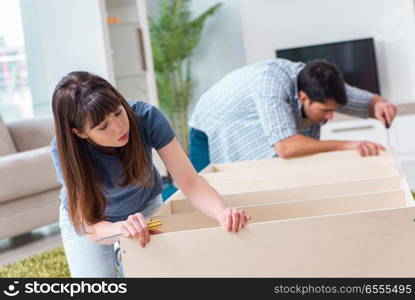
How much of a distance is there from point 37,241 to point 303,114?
1.97 meters

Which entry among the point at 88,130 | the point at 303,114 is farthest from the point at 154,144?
the point at 303,114

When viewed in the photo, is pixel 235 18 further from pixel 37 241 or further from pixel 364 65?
pixel 37 241

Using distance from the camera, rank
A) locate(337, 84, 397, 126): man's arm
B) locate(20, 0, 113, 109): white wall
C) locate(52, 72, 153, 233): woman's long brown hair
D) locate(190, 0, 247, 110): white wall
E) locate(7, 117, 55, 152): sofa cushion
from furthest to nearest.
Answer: locate(190, 0, 247, 110): white wall < locate(20, 0, 113, 109): white wall < locate(7, 117, 55, 152): sofa cushion < locate(337, 84, 397, 126): man's arm < locate(52, 72, 153, 233): woman's long brown hair

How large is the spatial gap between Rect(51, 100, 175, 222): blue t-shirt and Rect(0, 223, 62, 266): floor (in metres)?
1.89

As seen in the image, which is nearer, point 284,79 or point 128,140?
point 128,140

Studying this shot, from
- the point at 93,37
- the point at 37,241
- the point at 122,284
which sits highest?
the point at 93,37

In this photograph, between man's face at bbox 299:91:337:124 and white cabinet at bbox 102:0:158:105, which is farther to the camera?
white cabinet at bbox 102:0:158:105

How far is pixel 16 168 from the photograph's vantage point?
4.03m

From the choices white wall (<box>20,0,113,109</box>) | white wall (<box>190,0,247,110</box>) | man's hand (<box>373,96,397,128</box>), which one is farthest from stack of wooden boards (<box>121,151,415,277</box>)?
white wall (<box>190,0,247,110</box>)

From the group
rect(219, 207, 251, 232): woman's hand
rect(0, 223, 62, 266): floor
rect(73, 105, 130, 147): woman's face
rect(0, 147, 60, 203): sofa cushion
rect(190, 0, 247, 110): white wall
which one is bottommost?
rect(0, 223, 62, 266): floor

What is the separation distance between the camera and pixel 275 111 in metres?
2.81

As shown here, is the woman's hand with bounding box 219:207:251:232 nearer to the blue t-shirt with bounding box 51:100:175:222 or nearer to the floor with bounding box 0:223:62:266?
the blue t-shirt with bounding box 51:100:175:222

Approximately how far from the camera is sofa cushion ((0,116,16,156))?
183 inches

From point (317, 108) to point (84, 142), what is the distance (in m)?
1.26
